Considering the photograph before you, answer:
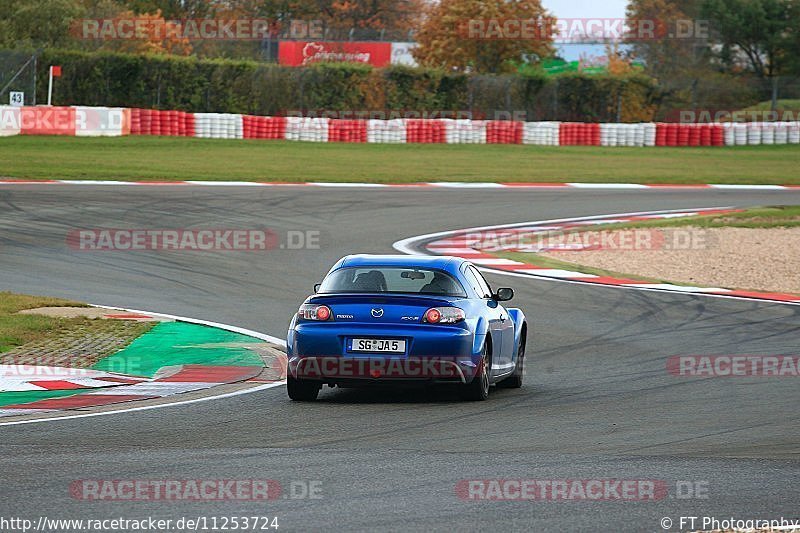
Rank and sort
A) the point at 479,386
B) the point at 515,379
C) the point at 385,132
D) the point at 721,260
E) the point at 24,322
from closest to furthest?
the point at 479,386
the point at 515,379
the point at 24,322
the point at 721,260
the point at 385,132

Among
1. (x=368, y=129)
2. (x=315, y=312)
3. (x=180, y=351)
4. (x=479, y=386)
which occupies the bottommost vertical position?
(x=180, y=351)


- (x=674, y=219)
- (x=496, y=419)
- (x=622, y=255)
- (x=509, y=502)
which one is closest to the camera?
(x=509, y=502)

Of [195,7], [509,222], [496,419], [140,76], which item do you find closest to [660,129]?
[140,76]

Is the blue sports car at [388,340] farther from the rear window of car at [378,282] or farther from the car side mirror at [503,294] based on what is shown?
the car side mirror at [503,294]

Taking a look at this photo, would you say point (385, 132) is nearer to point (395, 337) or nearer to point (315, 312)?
point (315, 312)

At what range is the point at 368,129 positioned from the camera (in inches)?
1687

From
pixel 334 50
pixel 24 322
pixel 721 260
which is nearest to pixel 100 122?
pixel 721 260

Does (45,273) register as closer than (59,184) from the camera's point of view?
Yes

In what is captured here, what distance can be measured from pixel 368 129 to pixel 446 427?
112 ft

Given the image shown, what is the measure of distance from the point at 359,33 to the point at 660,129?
143ft

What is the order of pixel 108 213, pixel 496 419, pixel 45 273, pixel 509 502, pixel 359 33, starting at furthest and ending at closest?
pixel 359 33 → pixel 108 213 → pixel 45 273 → pixel 496 419 → pixel 509 502

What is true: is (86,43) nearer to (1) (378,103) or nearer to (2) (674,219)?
(1) (378,103)

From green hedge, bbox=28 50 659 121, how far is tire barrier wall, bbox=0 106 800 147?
502 cm

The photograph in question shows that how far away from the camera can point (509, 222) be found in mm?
25812
